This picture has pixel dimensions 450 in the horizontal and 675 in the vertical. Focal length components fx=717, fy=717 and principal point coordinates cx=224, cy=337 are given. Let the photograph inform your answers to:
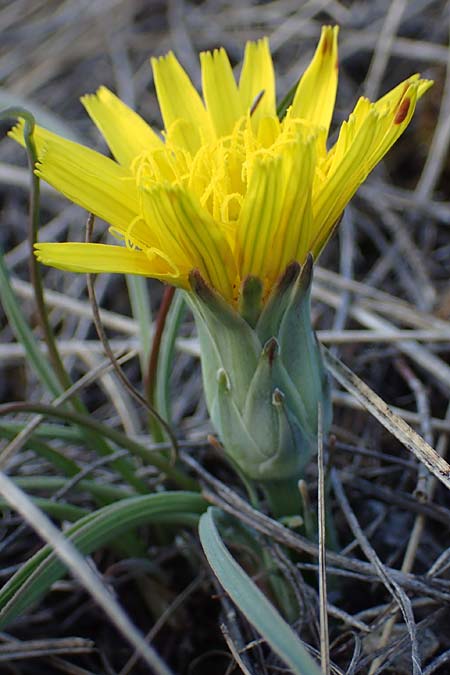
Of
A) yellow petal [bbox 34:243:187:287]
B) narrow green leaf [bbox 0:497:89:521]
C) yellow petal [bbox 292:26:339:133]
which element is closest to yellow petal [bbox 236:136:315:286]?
yellow petal [bbox 34:243:187:287]

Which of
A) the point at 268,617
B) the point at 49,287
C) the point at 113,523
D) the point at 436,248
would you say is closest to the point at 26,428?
the point at 113,523

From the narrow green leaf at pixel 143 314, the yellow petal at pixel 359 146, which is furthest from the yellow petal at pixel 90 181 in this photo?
the narrow green leaf at pixel 143 314

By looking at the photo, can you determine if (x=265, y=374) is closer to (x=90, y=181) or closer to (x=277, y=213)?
(x=277, y=213)

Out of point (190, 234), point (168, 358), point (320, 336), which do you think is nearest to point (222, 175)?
point (190, 234)

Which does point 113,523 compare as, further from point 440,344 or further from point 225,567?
point 440,344

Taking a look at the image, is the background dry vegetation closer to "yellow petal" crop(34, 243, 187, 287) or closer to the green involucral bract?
the green involucral bract
